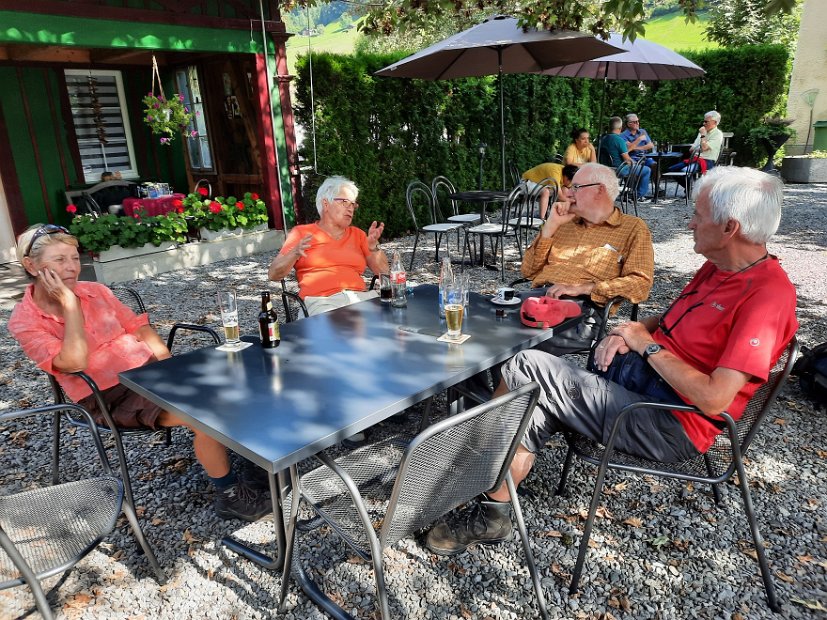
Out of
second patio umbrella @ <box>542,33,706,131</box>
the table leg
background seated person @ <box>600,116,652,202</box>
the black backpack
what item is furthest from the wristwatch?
background seated person @ <box>600,116,652,202</box>

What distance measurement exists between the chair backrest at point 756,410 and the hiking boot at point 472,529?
2.46ft

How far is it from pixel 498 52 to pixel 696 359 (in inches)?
184

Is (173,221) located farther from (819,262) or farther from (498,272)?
(819,262)

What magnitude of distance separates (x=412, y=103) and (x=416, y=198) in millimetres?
1309

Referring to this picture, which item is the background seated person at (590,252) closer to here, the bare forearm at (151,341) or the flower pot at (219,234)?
the bare forearm at (151,341)

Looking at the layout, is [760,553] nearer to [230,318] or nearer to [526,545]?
[526,545]

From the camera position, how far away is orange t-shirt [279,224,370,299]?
10.7ft

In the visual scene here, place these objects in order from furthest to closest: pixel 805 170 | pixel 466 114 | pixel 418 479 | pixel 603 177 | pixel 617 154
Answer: pixel 805 170 → pixel 617 154 → pixel 466 114 → pixel 603 177 → pixel 418 479

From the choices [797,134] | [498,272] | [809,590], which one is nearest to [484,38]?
[498,272]

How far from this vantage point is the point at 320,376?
187cm

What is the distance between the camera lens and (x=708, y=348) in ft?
6.41

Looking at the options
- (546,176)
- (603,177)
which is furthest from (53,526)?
(546,176)

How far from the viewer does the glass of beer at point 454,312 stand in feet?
6.84

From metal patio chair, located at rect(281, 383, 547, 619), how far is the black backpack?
2186mm
